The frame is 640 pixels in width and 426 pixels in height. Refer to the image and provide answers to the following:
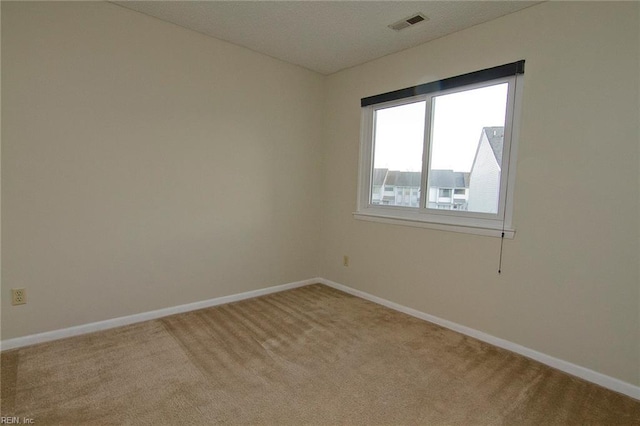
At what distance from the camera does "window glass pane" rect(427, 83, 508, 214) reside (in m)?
2.54

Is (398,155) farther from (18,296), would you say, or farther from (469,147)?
(18,296)

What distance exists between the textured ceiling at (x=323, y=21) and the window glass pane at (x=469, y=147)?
0.58 meters

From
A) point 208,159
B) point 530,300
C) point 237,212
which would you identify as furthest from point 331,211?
point 530,300

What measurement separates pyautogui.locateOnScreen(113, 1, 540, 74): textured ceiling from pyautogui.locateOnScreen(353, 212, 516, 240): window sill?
1628mm

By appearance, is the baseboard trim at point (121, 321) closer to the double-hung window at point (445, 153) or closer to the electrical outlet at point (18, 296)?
the electrical outlet at point (18, 296)

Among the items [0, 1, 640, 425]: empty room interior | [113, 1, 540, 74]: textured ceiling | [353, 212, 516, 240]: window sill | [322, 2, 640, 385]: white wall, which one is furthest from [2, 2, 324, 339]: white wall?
[322, 2, 640, 385]: white wall

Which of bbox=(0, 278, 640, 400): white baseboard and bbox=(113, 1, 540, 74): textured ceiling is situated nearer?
bbox=(0, 278, 640, 400): white baseboard

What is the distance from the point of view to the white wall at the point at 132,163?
7.19 feet

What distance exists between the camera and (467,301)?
8.79 feet

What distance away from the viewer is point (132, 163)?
2.60m

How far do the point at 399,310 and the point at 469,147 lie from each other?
1.65 metres

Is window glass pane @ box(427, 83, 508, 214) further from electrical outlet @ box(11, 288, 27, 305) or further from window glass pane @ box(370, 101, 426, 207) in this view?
electrical outlet @ box(11, 288, 27, 305)

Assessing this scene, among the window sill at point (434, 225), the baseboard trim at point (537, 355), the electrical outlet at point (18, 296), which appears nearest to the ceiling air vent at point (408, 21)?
the window sill at point (434, 225)

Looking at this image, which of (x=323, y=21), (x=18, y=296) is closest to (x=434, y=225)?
(x=323, y=21)
